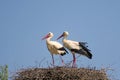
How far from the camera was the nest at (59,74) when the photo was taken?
10.2m

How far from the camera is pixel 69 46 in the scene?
12.4m

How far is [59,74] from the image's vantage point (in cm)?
1019

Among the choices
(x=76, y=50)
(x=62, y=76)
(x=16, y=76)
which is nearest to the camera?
(x=62, y=76)

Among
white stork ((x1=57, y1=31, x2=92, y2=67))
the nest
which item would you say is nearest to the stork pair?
white stork ((x1=57, y1=31, x2=92, y2=67))

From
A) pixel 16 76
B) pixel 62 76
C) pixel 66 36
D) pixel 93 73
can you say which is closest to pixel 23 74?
pixel 16 76

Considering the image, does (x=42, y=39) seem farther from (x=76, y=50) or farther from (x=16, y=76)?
(x=16, y=76)

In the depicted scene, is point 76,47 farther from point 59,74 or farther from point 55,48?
point 59,74

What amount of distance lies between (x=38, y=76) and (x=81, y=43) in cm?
248

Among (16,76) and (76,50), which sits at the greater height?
(76,50)

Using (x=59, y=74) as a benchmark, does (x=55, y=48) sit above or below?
above

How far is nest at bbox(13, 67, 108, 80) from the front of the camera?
1017 cm

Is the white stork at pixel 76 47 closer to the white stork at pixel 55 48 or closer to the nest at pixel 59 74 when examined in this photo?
the white stork at pixel 55 48

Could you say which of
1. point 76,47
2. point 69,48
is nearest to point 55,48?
point 69,48

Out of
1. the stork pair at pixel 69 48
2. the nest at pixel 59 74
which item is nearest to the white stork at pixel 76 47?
the stork pair at pixel 69 48
